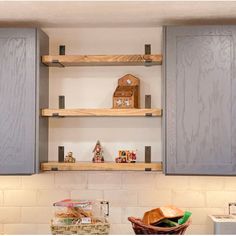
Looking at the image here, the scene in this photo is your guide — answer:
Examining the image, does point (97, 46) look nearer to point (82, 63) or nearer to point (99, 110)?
point (82, 63)

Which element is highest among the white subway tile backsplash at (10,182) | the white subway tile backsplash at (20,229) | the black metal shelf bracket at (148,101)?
the black metal shelf bracket at (148,101)

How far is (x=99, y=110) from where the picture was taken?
2955 millimetres

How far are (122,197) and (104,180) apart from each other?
0.55 feet

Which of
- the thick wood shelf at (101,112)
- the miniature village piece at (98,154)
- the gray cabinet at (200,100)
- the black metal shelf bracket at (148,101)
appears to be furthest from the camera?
the black metal shelf bracket at (148,101)

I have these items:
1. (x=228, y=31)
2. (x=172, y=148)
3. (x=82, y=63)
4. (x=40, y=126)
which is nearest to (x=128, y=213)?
(x=172, y=148)

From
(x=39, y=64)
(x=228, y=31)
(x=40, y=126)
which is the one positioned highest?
(x=228, y=31)

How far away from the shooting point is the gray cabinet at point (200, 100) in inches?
111

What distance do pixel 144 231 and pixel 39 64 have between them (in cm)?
120

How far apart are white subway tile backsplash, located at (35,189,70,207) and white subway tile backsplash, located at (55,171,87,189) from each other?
4 cm

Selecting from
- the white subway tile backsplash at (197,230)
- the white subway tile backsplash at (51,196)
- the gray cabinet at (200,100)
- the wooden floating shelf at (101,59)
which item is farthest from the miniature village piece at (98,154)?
the white subway tile backsplash at (197,230)

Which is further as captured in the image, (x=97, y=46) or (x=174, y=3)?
(x=97, y=46)

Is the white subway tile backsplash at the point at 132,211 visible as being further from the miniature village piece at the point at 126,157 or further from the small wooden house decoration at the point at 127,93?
the small wooden house decoration at the point at 127,93

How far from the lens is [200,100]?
284cm

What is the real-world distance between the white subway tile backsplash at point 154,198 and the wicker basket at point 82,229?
397mm
